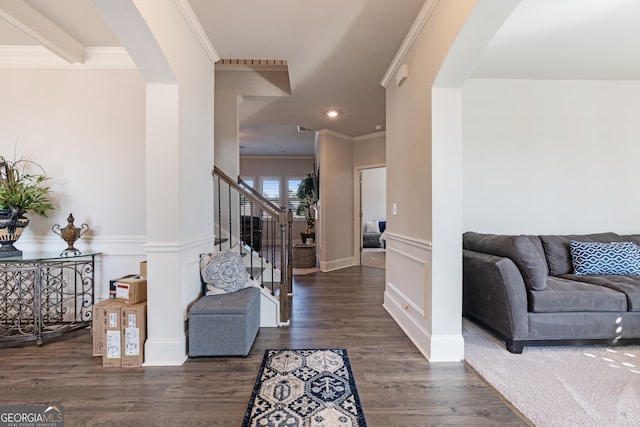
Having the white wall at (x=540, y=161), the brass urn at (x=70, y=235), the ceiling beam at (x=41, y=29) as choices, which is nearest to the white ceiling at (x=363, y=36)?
the ceiling beam at (x=41, y=29)

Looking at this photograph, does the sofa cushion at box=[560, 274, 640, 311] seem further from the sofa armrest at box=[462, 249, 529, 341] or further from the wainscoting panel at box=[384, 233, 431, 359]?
the wainscoting panel at box=[384, 233, 431, 359]

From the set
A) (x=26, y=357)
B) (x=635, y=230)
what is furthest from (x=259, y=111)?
(x=635, y=230)

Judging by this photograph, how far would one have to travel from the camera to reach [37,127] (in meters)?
2.92

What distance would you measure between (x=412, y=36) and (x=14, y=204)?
3852mm

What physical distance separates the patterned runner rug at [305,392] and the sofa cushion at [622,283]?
2322 mm

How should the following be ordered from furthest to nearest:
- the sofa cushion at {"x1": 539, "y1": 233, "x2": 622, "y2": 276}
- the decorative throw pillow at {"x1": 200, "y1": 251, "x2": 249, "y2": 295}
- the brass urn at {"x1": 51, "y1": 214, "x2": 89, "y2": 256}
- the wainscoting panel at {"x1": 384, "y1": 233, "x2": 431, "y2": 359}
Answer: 1. the sofa cushion at {"x1": 539, "y1": 233, "x2": 622, "y2": 276}
2. the brass urn at {"x1": 51, "y1": 214, "x2": 89, "y2": 256}
3. the decorative throw pillow at {"x1": 200, "y1": 251, "x2": 249, "y2": 295}
4. the wainscoting panel at {"x1": 384, "y1": 233, "x2": 431, "y2": 359}

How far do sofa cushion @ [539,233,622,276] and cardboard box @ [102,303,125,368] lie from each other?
12.9 ft

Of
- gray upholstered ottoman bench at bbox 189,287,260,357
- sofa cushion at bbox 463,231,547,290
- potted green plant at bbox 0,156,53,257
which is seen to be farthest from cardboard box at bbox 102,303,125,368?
sofa cushion at bbox 463,231,547,290

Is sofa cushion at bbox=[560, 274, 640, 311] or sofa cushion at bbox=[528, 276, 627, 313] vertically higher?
sofa cushion at bbox=[560, 274, 640, 311]

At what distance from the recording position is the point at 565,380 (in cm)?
193

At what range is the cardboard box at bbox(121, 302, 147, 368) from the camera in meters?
2.12

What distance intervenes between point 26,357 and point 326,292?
3.06 metres

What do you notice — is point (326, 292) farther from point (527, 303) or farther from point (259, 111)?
point (259, 111)

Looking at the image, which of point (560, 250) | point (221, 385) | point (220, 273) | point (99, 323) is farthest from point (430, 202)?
point (99, 323)
